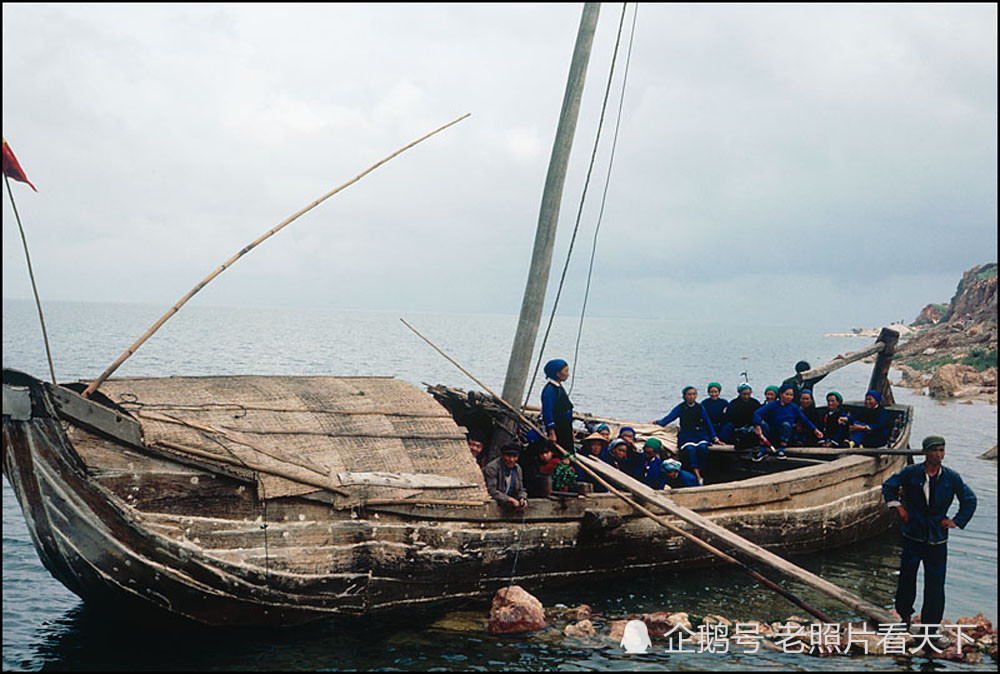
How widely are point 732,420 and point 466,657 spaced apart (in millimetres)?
7827

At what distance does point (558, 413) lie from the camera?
1017 cm

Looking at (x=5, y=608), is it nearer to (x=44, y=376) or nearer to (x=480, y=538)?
(x=480, y=538)

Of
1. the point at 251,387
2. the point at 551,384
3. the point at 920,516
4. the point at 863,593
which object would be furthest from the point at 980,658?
the point at 251,387

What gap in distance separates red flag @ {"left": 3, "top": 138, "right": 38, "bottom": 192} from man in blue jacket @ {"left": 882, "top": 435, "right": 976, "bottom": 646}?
32.8 feet

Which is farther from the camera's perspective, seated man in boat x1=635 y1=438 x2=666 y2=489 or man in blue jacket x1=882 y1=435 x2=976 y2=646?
seated man in boat x1=635 y1=438 x2=666 y2=489

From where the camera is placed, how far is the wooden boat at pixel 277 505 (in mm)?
7254

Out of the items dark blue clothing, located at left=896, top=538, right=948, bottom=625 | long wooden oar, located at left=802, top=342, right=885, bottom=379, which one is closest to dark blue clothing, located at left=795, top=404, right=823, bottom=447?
long wooden oar, located at left=802, top=342, right=885, bottom=379

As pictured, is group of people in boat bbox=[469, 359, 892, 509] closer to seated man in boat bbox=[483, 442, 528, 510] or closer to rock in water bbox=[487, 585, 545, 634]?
seated man in boat bbox=[483, 442, 528, 510]

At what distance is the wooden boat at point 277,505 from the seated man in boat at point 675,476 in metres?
0.73

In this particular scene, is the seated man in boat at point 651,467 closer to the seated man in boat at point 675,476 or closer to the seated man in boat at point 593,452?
the seated man in boat at point 675,476

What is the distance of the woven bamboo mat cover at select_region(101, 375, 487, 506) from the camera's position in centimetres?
783

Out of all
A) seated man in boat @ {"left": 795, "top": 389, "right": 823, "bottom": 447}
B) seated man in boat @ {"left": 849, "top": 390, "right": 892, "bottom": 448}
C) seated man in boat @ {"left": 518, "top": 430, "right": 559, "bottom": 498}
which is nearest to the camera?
seated man in boat @ {"left": 518, "top": 430, "right": 559, "bottom": 498}

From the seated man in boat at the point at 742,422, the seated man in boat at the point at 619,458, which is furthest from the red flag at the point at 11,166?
the seated man in boat at the point at 742,422

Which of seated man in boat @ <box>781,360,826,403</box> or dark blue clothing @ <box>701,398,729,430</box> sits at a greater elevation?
seated man in boat @ <box>781,360,826,403</box>
